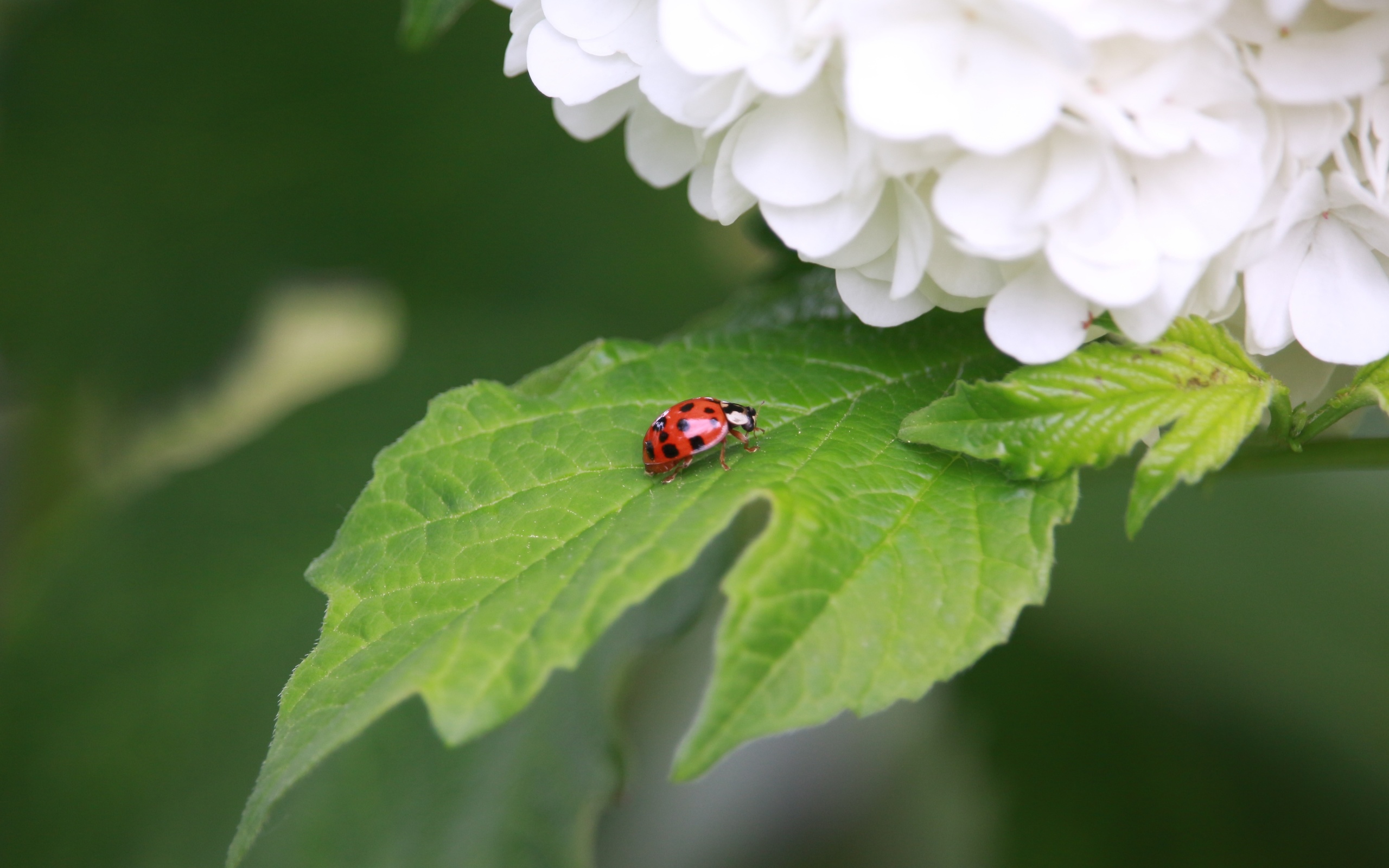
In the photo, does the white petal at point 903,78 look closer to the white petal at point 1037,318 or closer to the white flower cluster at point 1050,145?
the white flower cluster at point 1050,145

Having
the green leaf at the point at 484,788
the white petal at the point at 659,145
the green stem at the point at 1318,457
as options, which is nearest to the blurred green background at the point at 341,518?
the green leaf at the point at 484,788

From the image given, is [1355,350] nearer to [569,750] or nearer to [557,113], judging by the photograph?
[557,113]

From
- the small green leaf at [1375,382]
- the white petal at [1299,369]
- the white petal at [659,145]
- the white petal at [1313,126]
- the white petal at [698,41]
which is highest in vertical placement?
the white petal at [698,41]

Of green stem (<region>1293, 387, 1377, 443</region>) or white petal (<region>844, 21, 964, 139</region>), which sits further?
green stem (<region>1293, 387, 1377, 443</region>)

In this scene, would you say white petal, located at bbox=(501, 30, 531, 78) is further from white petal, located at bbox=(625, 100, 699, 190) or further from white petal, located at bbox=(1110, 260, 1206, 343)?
white petal, located at bbox=(1110, 260, 1206, 343)

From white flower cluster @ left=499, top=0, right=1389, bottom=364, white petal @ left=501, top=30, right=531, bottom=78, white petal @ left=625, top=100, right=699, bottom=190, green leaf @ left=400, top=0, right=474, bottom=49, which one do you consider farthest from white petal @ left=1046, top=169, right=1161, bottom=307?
green leaf @ left=400, top=0, right=474, bottom=49

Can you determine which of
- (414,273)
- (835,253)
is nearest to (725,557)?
(835,253)

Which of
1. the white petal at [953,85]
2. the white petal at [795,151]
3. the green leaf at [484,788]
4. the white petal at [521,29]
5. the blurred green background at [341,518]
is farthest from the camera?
the blurred green background at [341,518]
